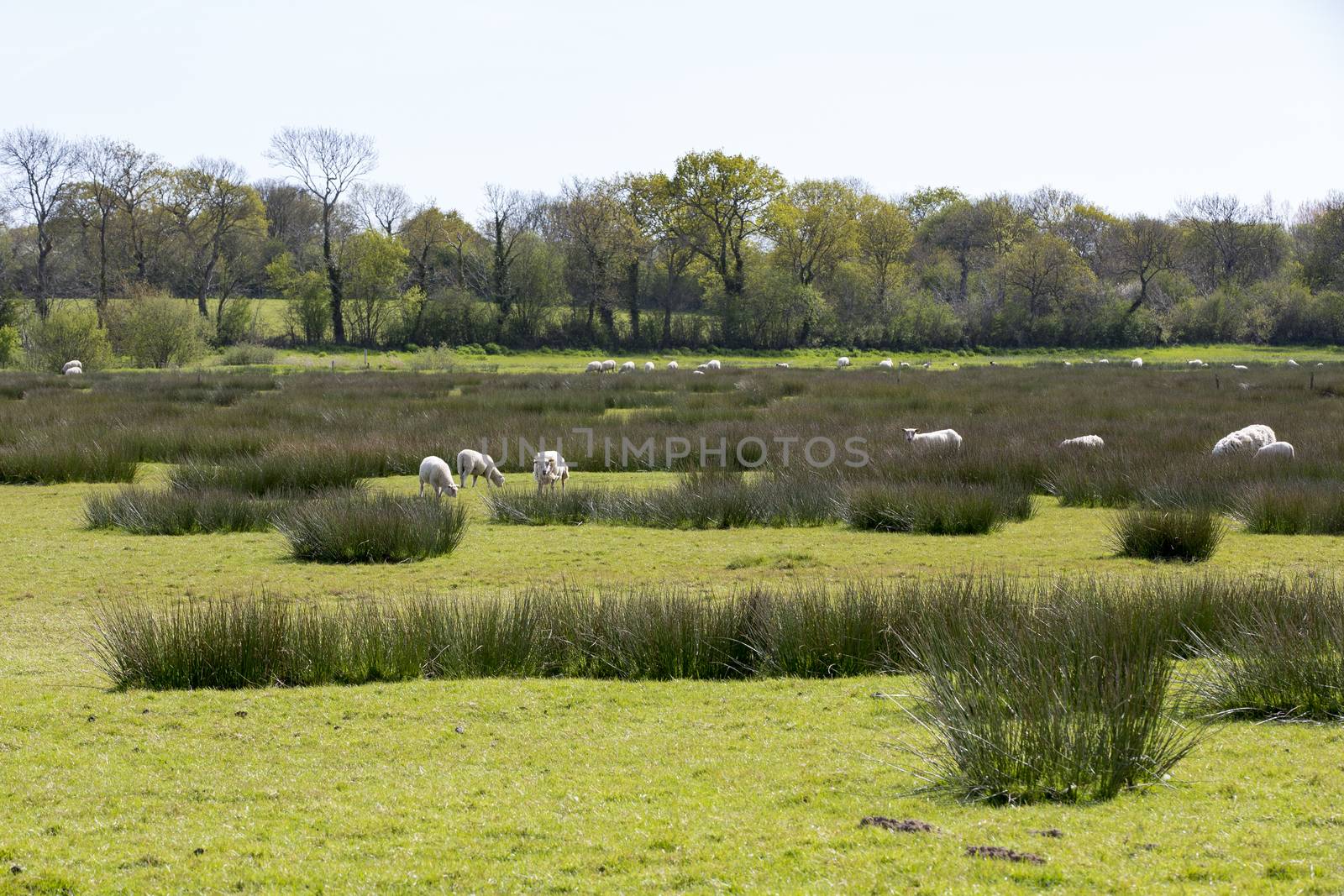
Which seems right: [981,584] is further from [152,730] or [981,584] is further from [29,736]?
[29,736]

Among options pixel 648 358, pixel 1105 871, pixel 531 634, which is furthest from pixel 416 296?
pixel 1105 871

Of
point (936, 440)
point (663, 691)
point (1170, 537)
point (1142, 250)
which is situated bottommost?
point (663, 691)

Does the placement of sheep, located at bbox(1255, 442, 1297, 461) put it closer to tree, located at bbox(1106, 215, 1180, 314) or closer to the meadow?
the meadow

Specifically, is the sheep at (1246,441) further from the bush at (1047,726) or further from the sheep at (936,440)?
the bush at (1047,726)

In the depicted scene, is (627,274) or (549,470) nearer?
(549,470)

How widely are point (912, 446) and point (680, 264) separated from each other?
50360 mm

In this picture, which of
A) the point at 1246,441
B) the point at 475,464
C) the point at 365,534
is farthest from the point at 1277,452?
the point at 365,534

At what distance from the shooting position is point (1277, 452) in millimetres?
16359

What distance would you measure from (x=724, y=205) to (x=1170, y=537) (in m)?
55.5

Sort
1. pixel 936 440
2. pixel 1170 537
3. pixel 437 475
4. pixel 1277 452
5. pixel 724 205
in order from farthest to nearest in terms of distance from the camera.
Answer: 1. pixel 724 205
2. pixel 936 440
3. pixel 1277 452
4. pixel 437 475
5. pixel 1170 537

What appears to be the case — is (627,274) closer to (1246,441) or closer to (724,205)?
(724,205)

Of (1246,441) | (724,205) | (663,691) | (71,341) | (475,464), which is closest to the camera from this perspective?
(663,691)

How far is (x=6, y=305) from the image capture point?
55.7 meters

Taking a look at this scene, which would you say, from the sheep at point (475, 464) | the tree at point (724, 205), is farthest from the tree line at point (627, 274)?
the sheep at point (475, 464)
